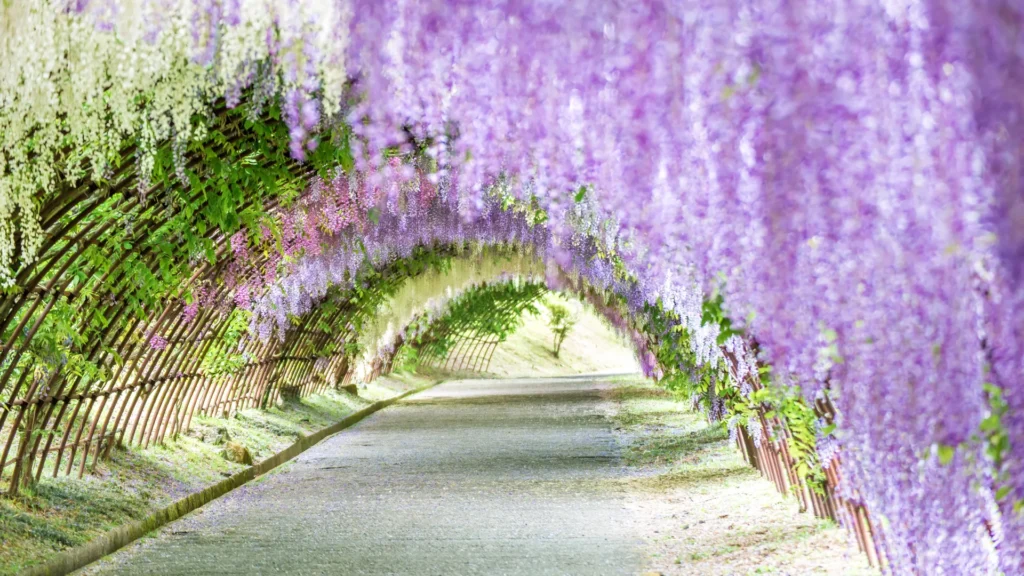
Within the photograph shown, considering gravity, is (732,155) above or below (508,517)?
above

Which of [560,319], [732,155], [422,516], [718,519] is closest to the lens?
[732,155]

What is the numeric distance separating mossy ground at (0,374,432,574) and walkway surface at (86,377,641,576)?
30 centimetres

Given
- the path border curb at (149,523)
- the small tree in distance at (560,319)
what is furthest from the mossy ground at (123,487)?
the small tree in distance at (560,319)

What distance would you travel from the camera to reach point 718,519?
686cm

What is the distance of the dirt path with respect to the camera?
579 cm

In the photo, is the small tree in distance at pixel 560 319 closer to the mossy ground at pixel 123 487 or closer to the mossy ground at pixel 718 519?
the mossy ground at pixel 123 487

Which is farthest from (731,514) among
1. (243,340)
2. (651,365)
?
(651,365)

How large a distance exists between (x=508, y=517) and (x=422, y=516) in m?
0.58

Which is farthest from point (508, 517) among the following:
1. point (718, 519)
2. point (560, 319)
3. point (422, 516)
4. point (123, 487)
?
point (560, 319)

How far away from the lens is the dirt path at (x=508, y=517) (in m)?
5.79

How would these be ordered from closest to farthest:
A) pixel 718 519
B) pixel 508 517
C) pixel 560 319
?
pixel 718 519
pixel 508 517
pixel 560 319

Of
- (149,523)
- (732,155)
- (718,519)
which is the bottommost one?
(149,523)

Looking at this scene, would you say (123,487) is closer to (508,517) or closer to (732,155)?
(508,517)

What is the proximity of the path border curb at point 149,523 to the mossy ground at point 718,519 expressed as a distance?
116 inches
